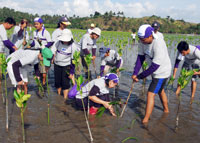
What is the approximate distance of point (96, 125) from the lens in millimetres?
3783

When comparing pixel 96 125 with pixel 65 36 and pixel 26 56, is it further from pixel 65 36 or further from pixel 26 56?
pixel 65 36

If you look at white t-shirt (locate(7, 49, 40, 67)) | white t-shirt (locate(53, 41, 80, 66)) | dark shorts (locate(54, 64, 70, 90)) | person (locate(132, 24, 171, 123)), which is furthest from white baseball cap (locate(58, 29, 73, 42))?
person (locate(132, 24, 171, 123))

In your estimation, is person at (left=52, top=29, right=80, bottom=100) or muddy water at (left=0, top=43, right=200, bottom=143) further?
person at (left=52, top=29, right=80, bottom=100)

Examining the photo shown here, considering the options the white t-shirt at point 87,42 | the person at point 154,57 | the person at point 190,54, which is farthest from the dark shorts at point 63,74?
the person at point 190,54

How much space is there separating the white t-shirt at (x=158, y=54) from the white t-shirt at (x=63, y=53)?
177cm

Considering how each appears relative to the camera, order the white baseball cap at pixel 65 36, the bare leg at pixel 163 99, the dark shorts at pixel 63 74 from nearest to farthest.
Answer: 1. the bare leg at pixel 163 99
2. the white baseball cap at pixel 65 36
3. the dark shorts at pixel 63 74

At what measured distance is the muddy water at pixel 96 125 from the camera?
3281 millimetres

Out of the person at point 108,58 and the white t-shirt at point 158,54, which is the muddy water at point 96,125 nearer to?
the white t-shirt at point 158,54

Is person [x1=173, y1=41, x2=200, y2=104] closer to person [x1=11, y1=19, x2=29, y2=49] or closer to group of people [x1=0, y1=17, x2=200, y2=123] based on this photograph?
group of people [x1=0, y1=17, x2=200, y2=123]

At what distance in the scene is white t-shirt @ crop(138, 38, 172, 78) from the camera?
3469 mm

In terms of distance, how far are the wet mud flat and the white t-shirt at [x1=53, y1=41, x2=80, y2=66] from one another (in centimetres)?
105

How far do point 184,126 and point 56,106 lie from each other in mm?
2929

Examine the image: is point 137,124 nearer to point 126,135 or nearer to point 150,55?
point 126,135

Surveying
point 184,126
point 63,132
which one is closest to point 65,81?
point 63,132
